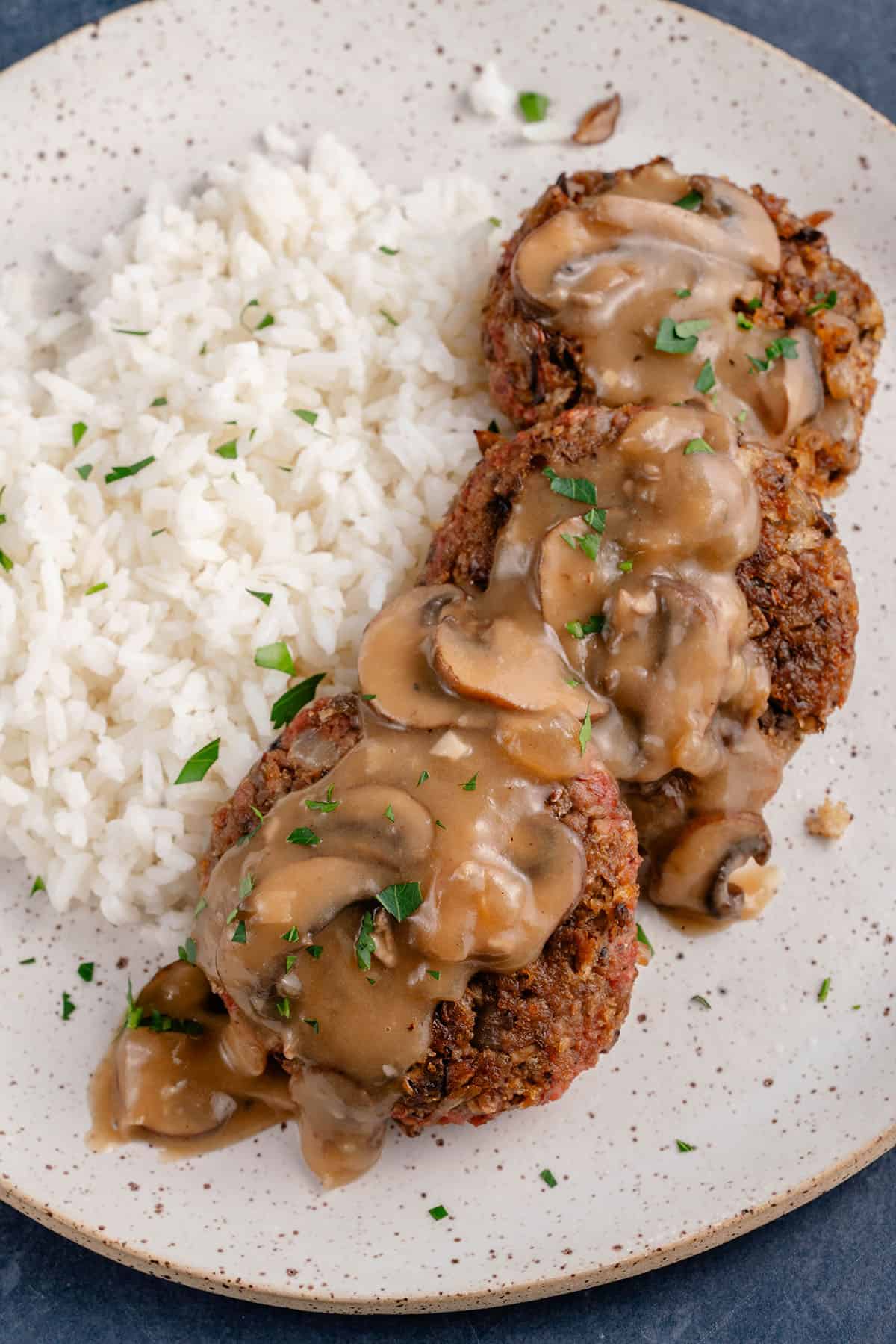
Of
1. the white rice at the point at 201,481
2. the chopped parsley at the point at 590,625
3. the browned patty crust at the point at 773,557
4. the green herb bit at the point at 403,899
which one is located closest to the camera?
the green herb bit at the point at 403,899

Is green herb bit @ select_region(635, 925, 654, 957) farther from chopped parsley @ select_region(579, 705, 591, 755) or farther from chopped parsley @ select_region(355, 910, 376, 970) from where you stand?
chopped parsley @ select_region(355, 910, 376, 970)

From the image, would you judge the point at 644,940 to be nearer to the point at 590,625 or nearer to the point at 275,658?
the point at 590,625

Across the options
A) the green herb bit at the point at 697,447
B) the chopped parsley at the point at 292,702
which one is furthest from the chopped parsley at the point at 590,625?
the chopped parsley at the point at 292,702

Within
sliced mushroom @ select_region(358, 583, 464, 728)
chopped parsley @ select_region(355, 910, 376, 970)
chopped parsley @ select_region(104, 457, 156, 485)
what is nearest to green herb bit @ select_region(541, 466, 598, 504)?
sliced mushroom @ select_region(358, 583, 464, 728)

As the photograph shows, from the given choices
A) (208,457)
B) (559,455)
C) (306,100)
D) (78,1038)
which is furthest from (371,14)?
(78,1038)

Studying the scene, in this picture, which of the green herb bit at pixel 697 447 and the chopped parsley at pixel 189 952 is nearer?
the green herb bit at pixel 697 447

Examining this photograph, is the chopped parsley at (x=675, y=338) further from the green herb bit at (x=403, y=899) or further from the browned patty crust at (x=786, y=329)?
the green herb bit at (x=403, y=899)

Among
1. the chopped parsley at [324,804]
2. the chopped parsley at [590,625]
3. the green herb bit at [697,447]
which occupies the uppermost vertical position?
the green herb bit at [697,447]
